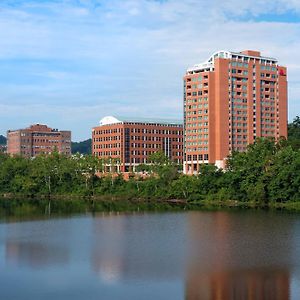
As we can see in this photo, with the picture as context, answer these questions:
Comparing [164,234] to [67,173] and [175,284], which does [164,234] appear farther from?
[67,173]

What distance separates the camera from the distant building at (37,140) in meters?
153

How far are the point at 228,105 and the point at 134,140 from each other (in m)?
23.3

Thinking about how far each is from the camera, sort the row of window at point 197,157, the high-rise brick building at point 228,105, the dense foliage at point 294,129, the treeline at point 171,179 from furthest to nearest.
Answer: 1. the dense foliage at point 294,129
2. the row of window at point 197,157
3. the high-rise brick building at point 228,105
4. the treeline at point 171,179

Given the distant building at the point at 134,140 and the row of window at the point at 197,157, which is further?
the distant building at the point at 134,140

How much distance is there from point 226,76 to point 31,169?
114ft

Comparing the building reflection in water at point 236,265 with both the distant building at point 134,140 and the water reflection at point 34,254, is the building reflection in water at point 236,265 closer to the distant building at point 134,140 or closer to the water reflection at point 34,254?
the water reflection at point 34,254

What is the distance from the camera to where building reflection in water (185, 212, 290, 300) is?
21906mm

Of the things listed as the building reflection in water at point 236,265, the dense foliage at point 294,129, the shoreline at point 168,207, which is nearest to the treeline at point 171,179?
the shoreline at point 168,207

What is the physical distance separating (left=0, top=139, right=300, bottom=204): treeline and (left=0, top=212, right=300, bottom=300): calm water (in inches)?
690

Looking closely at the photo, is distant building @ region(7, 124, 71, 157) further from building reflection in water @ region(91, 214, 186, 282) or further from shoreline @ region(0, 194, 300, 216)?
building reflection in water @ region(91, 214, 186, 282)

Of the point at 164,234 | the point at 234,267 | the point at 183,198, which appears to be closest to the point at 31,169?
the point at 183,198

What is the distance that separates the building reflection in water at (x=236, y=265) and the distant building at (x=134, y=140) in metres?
71.3

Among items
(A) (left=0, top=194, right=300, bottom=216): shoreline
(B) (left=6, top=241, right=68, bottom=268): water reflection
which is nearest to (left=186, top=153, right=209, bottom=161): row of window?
(A) (left=0, top=194, right=300, bottom=216): shoreline

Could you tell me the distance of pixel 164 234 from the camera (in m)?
37.0
